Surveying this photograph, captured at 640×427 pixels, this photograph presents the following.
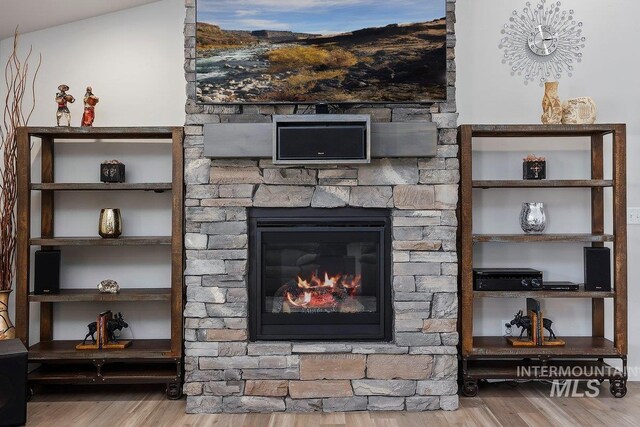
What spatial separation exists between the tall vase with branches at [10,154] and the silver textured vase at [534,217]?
124 inches

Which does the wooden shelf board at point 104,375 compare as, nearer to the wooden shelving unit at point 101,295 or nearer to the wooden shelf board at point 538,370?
the wooden shelving unit at point 101,295

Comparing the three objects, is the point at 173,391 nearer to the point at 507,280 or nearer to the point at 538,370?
the point at 507,280

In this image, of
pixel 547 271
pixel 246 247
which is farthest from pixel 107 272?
pixel 547 271

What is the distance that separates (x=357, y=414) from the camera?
2.93m

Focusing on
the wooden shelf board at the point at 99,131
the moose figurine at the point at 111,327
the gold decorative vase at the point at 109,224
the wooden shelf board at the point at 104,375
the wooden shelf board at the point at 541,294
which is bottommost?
the wooden shelf board at the point at 104,375

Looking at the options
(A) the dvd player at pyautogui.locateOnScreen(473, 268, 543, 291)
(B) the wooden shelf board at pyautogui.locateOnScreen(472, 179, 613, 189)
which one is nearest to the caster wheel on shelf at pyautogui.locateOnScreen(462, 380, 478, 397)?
(A) the dvd player at pyautogui.locateOnScreen(473, 268, 543, 291)

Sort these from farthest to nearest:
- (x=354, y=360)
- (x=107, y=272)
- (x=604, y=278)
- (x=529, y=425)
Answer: (x=107, y=272)
(x=604, y=278)
(x=354, y=360)
(x=529, y=425)

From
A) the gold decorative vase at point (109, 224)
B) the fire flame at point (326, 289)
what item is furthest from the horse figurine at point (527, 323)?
the gold decorative vase at point (109, 224)

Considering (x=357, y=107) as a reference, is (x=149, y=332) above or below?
below

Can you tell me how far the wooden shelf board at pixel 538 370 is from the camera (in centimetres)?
318

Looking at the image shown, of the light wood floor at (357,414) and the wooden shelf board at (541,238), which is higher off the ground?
the wooden shelf board at (541,238)

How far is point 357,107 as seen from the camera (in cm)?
308

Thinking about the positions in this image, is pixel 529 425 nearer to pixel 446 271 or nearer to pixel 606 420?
pixel 606 420

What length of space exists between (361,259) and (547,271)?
4.40 feet
